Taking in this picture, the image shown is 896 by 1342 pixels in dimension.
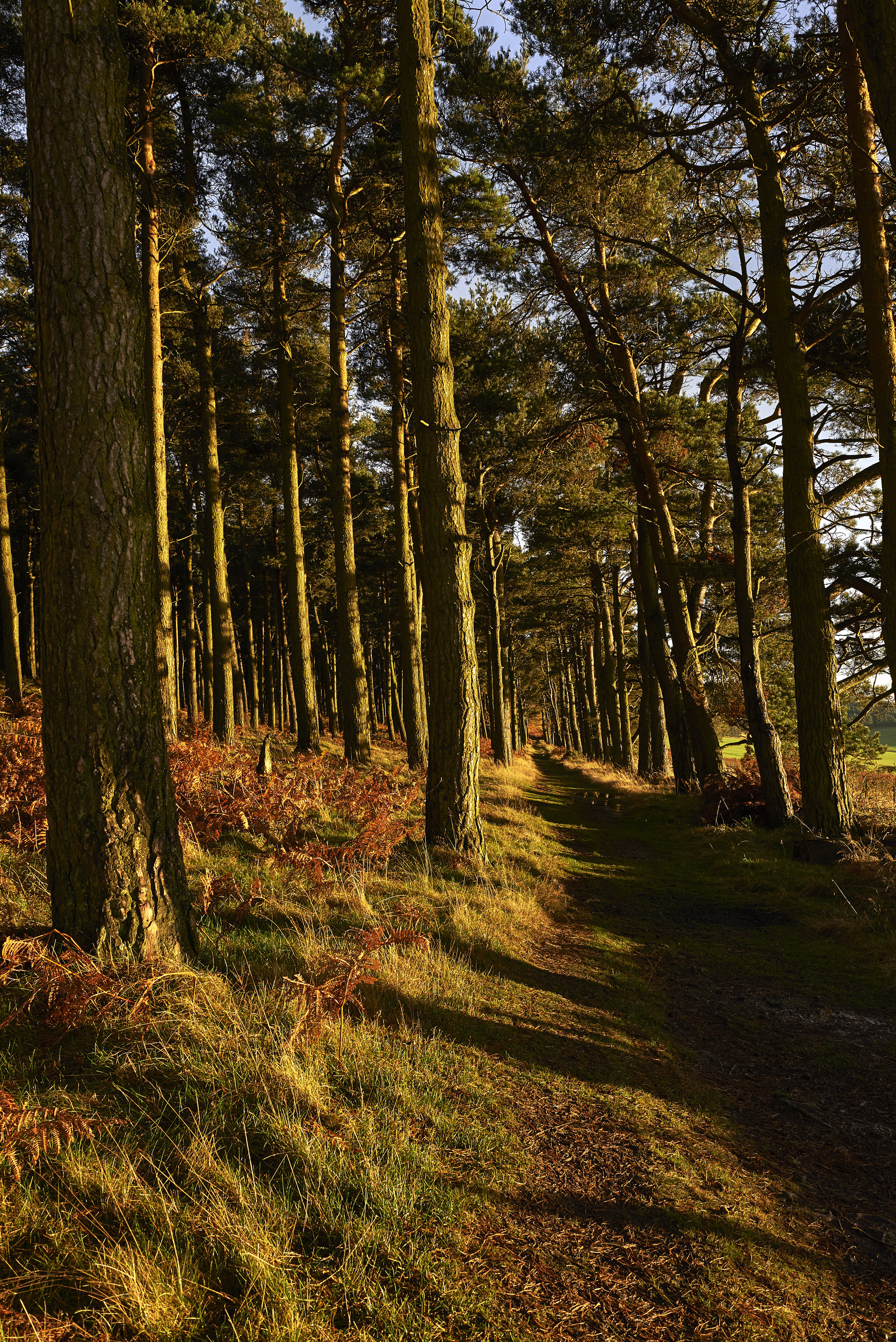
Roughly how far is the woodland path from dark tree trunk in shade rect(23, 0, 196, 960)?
7.46 ft

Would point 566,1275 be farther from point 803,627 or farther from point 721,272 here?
point 721,272

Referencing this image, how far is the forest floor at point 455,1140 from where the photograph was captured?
7.34 ft

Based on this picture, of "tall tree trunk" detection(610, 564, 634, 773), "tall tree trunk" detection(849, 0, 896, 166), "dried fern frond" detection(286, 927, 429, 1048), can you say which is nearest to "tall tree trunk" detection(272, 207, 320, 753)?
"dried fern frond" detection(286, 927, 429, 1048)

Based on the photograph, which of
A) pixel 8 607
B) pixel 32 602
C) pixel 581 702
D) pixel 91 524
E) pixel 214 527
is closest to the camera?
pixel 91 524

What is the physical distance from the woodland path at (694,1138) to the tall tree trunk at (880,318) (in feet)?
11.9

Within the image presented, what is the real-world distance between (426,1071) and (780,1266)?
1.64 m

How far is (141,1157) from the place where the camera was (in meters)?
2.62

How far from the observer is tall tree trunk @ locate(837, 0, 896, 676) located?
6766 millimetres

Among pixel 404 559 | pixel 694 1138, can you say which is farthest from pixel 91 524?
pixel 404 559

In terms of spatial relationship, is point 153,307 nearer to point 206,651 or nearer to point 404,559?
point 404,559

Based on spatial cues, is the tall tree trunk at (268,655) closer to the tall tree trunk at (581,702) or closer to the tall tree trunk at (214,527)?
the tall tree trunk at (581,702)

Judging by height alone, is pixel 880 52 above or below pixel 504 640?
above

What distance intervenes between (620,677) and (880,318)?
19158 mm

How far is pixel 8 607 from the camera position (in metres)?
16.3
